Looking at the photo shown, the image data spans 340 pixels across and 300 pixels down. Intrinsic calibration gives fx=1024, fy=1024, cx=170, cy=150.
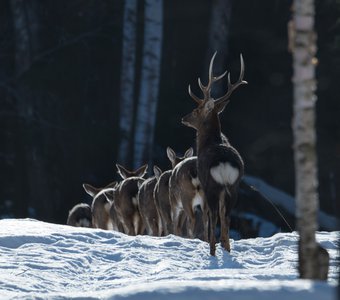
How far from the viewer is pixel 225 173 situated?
1167 cm

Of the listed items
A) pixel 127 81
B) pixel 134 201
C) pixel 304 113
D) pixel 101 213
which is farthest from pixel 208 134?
pixel 127 81

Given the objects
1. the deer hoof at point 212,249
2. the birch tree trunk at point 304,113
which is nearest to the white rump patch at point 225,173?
the deer hoof at point 212,249

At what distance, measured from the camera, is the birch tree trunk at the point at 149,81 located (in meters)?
24.7

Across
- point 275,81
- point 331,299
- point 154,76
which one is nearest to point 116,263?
point 331,299

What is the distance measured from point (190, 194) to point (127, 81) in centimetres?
1182

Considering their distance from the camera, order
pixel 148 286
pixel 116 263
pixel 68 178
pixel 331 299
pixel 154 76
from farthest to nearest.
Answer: pixel 68 178 → pixel 154 76 → pixel 116 263 → pixel 148 286 → pixel 331 299

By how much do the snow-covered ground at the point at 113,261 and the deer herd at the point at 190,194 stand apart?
0.55 m

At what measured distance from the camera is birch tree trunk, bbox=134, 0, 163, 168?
80.9ft

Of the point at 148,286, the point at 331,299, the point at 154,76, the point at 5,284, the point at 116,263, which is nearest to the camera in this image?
the point at 331,299

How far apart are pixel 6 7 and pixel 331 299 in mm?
22079

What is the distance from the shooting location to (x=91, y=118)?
27.1 m

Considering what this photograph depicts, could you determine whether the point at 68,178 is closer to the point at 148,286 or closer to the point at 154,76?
the point at 154,76

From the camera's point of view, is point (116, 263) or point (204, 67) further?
point (204, 67)

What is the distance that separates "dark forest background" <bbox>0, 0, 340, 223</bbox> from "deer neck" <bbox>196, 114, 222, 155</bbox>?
10988 millimetres
